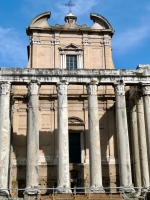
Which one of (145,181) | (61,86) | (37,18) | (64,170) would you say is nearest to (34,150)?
(64,170)

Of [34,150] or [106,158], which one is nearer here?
[34,150]

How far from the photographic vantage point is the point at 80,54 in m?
36.6

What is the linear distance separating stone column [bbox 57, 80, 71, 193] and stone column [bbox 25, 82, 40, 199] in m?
1.73

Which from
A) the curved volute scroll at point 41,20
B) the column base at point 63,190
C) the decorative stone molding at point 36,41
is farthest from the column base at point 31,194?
the curved volute scroll at point 41,20

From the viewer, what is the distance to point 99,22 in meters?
37.9

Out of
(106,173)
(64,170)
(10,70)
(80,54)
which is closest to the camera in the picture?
(64,170)

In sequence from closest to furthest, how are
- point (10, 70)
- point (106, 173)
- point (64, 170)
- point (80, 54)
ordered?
1. point (64, 170)
2. point (10, 70)
3. point (106, 173)
4. point (80, 54)

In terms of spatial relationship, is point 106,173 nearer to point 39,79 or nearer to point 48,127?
point 48,127

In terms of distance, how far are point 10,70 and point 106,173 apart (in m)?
12.9

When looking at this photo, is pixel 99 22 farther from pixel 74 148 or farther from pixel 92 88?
pixel 74 148

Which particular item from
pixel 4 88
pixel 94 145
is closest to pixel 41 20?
pixel 4 88

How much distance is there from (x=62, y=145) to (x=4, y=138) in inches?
178

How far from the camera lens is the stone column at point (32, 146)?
87.1ft

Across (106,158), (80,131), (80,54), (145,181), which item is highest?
(80,54)
